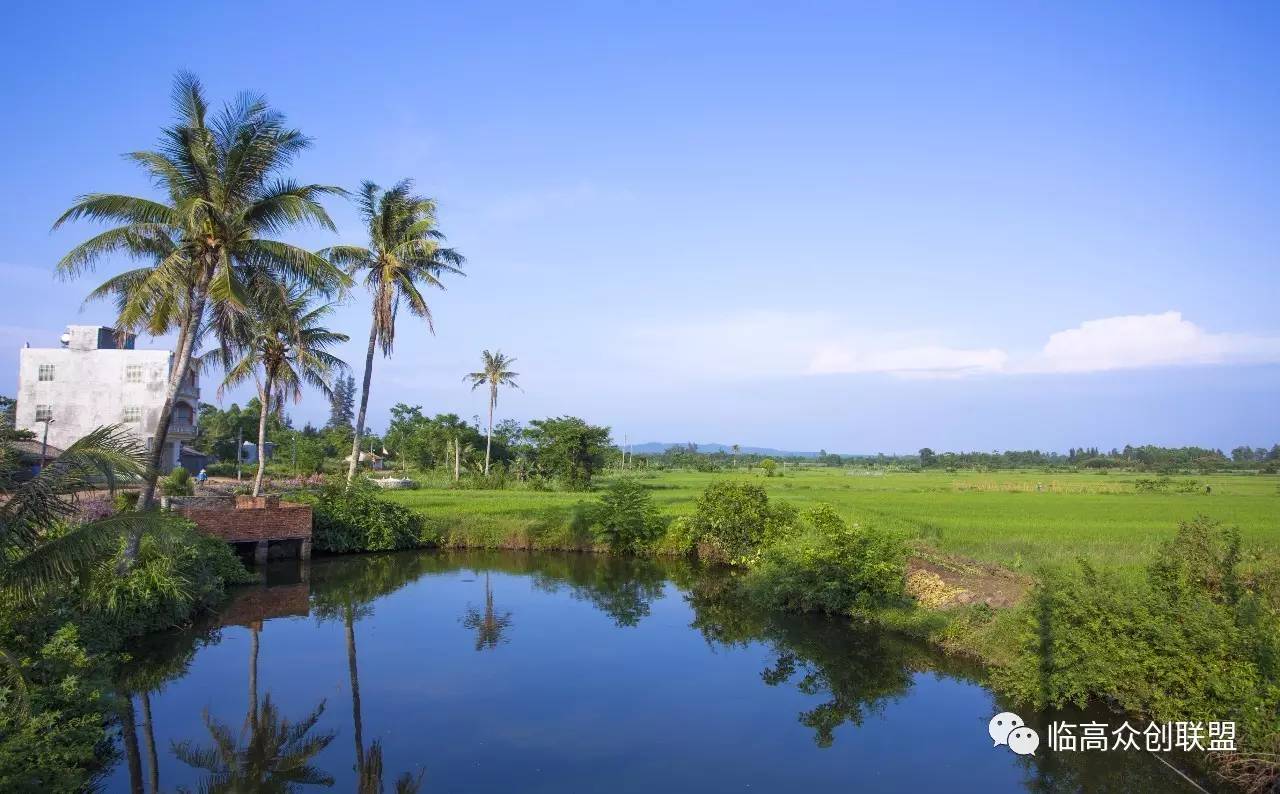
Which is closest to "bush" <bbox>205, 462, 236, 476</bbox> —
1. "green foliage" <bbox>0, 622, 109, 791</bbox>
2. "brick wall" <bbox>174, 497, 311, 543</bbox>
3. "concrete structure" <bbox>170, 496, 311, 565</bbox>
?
"concrete structure" <bbox>170, 496, 311, 565</bbox>

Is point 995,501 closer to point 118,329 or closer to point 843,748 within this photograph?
point 843,748

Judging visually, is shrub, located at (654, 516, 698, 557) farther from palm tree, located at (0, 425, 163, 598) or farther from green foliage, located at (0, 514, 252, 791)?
palm tree, located at (0, 425, 163, 598)

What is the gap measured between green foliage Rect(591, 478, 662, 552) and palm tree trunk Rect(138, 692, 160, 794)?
14896 millimetres

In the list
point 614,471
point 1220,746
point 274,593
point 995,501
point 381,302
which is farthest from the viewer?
point 614,471

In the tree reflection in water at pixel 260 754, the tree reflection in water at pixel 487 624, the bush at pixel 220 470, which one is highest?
the bush at pixel 220 470

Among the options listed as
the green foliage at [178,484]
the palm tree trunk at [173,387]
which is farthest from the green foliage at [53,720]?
the green foliage at [178,484]

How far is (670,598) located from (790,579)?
3658 millimetres

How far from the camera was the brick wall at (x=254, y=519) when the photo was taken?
19.8 metres

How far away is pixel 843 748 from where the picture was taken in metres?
9.88

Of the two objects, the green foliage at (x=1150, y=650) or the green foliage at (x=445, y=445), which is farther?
the green foliage at (x=445, y=445)

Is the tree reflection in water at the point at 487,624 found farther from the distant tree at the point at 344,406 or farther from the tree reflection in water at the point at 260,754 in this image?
the distant tree at the point at 344,406

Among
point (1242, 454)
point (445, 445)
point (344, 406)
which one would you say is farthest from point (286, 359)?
point (1242, 454)

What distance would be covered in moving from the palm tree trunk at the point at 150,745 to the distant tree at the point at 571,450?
107ft

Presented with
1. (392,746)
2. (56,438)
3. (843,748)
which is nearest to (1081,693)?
(843,748)
